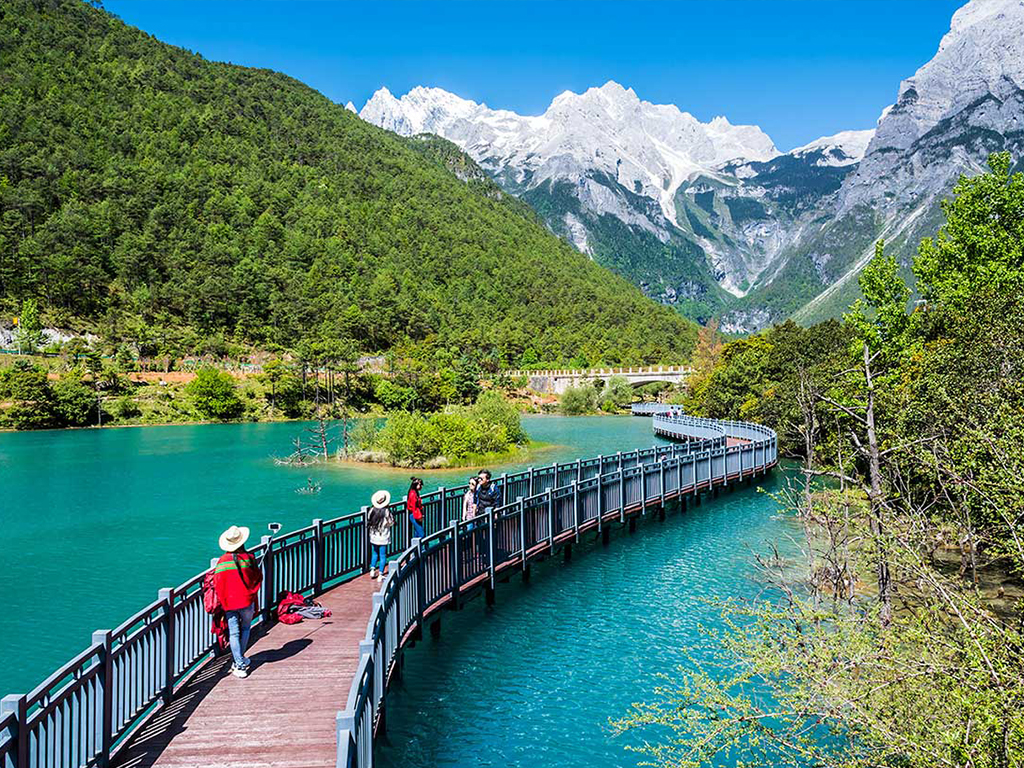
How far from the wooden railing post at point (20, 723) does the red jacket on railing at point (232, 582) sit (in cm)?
344

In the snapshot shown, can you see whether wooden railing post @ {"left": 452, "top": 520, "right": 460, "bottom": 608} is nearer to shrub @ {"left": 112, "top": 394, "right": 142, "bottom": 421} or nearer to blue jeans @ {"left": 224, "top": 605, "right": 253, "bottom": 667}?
blue jeans @ {"left": 224, "top": 605, "right": 253, "bottom": 667}

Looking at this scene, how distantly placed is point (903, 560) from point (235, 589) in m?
7.52

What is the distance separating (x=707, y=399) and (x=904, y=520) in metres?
52.2

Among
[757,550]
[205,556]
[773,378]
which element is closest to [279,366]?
[773,378]

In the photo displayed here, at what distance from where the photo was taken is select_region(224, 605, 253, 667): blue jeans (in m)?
9.27

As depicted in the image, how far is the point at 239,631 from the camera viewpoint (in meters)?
9.47

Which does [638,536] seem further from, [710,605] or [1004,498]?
[1004,498]

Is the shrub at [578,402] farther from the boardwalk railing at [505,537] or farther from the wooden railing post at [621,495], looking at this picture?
the wooden railing post at [621,495]

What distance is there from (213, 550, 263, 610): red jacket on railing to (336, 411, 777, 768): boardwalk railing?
1.58 m

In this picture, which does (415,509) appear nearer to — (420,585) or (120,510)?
(420,585)

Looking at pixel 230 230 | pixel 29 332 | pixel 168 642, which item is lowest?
pixel 168 642

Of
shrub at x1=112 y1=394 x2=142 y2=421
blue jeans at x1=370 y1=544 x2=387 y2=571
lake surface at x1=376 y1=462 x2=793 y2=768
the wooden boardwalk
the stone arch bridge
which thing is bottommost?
lake surface at x1=376 y1=462 x2=793 y2=768

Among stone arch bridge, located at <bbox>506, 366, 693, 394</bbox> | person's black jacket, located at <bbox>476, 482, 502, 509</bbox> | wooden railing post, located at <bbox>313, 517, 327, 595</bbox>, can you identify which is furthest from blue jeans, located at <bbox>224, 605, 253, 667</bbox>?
stone arch bridge, located at <bbox>506, 366, 693, 394</bbox>

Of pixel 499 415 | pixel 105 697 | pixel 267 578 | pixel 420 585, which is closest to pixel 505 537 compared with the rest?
pixel 420 585
